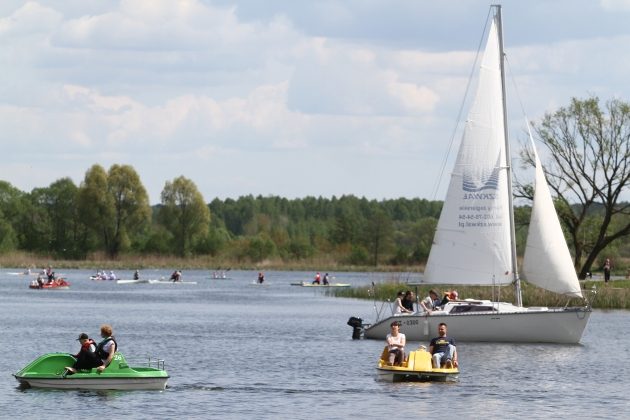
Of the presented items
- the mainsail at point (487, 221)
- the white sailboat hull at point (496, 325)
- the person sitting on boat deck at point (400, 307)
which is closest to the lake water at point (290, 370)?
the white sailboat hull at point (496, 325)

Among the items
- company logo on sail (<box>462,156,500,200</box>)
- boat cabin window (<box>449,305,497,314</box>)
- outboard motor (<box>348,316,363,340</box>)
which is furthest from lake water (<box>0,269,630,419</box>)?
company logo on sail (<box>462,156,500,200</box>)

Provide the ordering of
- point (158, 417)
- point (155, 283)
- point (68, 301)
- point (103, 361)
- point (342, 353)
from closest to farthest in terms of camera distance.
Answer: point (158, 417)
point (103, 361)
point (342, 353)
point (68, 301)
point (155, 283)

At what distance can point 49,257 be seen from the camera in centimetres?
17788

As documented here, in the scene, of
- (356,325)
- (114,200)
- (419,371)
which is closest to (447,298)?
(356,325)

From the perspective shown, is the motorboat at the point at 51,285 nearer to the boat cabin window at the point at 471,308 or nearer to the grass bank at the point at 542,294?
the grass bank at the point at 542,294

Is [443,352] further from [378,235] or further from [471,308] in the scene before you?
[378,235]

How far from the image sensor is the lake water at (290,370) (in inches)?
1432

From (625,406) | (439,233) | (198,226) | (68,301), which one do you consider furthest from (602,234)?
(198,226)

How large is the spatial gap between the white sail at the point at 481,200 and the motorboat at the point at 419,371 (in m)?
12.3

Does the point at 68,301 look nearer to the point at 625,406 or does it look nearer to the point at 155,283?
the point at 155,283

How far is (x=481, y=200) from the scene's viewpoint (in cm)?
5303

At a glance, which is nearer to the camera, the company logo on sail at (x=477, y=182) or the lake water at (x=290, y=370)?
the lake water at (x=290, y=370)

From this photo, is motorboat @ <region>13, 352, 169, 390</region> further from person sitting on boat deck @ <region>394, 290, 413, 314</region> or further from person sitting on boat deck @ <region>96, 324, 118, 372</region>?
person sitting on boat deck @ <region>394, 290, 413, 314</region>

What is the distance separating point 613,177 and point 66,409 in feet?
211
